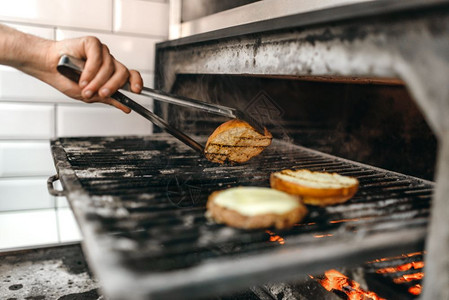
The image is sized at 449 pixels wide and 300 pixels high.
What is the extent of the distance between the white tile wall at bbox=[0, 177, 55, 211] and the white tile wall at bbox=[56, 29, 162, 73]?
90 centimetres

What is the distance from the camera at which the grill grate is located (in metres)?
0.66

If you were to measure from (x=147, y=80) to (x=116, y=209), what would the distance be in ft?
5.64

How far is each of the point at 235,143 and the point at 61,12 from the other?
1.44 m

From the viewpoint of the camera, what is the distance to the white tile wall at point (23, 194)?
2.31 meters

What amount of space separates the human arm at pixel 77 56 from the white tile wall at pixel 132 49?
924 mm

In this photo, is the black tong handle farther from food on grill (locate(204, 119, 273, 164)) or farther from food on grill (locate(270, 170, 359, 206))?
food on grill (locate(270, 170, 359, 206))

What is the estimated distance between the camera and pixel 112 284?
0.58 meters

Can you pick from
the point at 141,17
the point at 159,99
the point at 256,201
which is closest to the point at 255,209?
the point at 256,201

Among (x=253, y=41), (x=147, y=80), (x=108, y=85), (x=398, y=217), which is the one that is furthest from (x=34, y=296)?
(x=398, y=217)

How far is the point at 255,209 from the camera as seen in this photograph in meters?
0.89

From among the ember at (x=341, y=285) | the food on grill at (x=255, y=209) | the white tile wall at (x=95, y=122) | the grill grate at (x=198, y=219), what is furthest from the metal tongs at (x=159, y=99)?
the white tile wall at (x=95, y=122)

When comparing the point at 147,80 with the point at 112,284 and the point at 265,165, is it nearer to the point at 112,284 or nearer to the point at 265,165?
the point at 265,165

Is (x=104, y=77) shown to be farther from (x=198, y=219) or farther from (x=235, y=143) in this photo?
(x=198, y=219)

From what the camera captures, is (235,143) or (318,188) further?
(235,143)
